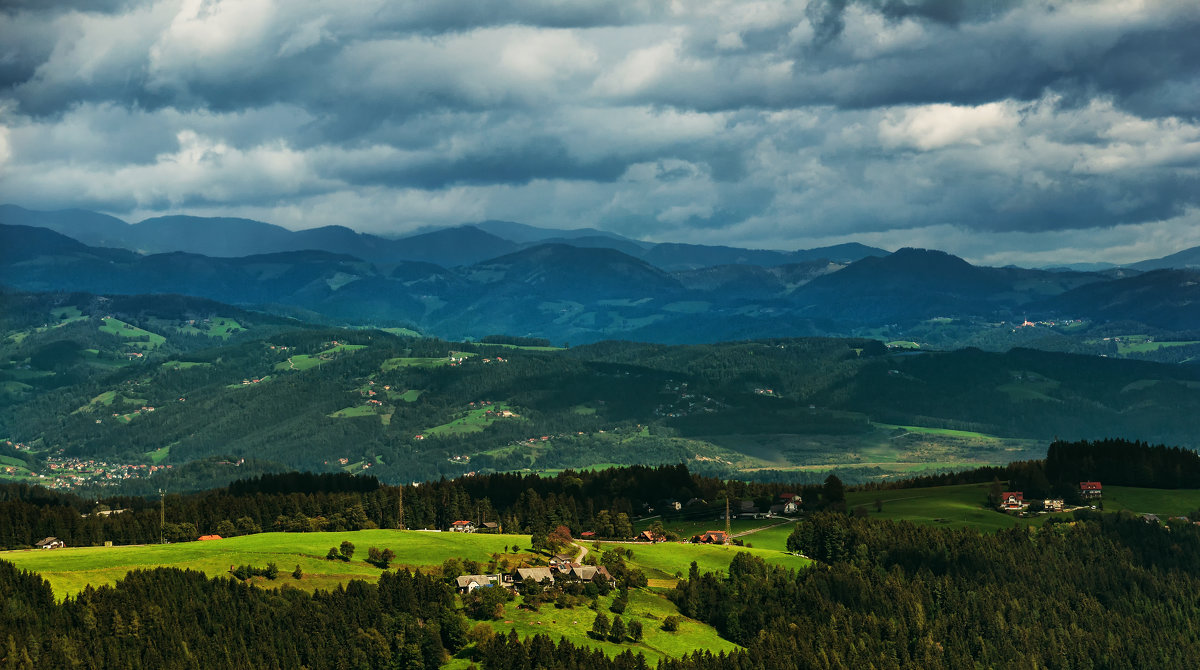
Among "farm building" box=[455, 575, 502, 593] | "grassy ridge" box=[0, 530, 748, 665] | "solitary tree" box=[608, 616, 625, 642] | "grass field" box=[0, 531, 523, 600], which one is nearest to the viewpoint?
"solitary tree" box=[608, 616, 625, 642]

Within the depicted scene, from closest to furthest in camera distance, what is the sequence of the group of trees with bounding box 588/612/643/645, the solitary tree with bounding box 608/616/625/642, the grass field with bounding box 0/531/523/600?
the solitary tree with bounding box 608/616/625/642
the group of trees with bounding box 588/612/643/645
the grass field with bounding box 0/531/523/600

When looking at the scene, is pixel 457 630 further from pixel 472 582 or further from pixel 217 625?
pixel 217 625

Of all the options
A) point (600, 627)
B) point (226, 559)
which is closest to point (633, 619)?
point (600, 627)

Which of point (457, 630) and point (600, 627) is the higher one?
point (457, 630)

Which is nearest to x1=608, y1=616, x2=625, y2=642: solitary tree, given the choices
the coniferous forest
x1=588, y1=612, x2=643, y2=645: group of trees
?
x1=588, y1=612, x2=643, y2=645: group of trees

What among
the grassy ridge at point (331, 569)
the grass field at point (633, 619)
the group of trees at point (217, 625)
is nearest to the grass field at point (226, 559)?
the grassy ridge at point (331, 569)

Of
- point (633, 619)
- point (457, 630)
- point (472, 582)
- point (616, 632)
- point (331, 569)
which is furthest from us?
point (331, 569)

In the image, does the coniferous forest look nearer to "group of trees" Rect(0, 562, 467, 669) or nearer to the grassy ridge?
"group of trees" Rect(0, 562, 467, 669)

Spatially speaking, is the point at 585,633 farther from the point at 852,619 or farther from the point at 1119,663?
the point at 1119,663

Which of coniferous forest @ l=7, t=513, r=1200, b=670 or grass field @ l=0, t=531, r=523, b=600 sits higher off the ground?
grass field @ l=0, t=531, r=523, b=600

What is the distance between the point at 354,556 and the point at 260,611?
1232 inches

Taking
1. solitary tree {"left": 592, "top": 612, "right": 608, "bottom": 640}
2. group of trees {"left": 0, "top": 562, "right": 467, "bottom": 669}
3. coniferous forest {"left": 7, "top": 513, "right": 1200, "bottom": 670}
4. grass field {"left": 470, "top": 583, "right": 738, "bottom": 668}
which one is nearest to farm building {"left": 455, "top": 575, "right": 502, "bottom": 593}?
grass field {"left": 470, "top": 583, "right": 738, "bottom": 668}

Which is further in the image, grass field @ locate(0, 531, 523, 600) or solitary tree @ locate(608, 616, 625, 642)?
grass field @ locate(0, 531, 523, 600)

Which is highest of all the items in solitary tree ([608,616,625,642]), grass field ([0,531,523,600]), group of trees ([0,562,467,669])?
grass field ([0,531,523,600])
